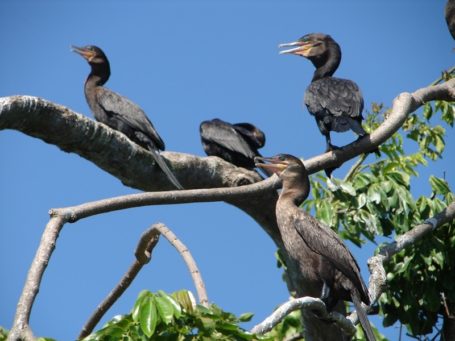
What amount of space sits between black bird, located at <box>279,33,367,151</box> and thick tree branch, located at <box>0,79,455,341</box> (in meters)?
0.45

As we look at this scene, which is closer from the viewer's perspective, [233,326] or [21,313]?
[233,326]

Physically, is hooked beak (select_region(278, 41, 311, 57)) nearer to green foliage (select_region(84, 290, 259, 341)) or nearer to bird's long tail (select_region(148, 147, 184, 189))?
bird's long tail (select_region(148, 147, 184, 189))

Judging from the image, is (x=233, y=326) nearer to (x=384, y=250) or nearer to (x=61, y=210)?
(x=61, y=210)

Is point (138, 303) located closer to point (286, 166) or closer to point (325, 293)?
point (325, 293)

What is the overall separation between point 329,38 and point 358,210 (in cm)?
205

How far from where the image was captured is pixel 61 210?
204 inches

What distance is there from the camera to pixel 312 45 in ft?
28.6

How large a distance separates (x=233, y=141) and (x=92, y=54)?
177cm

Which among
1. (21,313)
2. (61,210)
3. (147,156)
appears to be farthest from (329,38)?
(21,313)

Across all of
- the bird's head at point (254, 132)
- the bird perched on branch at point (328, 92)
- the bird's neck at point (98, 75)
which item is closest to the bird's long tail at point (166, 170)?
the bird perched on branch at point (328, 92)

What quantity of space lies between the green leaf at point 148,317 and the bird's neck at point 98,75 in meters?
5.35

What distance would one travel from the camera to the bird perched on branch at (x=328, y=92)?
24.4 feet

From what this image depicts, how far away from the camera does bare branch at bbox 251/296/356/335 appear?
4.27m

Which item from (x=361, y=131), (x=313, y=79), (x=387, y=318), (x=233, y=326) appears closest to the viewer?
(x=233, y=326)
